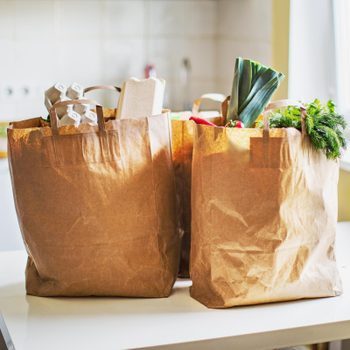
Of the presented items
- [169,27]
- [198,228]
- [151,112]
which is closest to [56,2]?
[169,27]

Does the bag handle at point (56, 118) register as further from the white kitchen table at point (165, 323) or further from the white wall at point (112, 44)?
the white wall at point (112, 44)

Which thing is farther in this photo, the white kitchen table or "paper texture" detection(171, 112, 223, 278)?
"paper texture" detection(171, 112, 223, 278)

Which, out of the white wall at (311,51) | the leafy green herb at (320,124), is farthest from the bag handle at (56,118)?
the white wall at (311,51)

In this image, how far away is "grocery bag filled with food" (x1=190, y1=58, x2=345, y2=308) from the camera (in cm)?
96

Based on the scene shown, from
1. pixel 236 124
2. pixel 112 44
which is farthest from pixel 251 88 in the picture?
pixel 112 44

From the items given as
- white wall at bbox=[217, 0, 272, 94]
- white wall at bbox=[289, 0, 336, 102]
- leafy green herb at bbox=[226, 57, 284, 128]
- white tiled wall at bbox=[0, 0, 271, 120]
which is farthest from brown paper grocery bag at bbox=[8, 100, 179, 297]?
white tiled wall at bbox=[0, 0, 271, 120]

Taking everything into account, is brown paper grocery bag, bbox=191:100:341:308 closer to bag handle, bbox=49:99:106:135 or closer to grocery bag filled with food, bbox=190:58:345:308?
grocery bag filled with food, bbox=190:58:345:308

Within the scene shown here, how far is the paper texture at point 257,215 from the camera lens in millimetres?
955

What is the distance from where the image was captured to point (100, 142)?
0.97 m

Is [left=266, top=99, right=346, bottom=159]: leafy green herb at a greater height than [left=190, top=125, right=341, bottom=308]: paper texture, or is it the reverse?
[left=266, top=99, right=346, bottom=159]: leafy green herb

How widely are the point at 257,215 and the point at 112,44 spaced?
189 cm

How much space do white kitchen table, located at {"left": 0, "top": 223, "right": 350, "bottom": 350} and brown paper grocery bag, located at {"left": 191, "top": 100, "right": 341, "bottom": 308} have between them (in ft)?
0.11

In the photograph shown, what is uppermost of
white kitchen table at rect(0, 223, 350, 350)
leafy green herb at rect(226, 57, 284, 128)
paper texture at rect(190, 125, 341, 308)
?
leafy green herb at rect(226, 57, 284, 128)

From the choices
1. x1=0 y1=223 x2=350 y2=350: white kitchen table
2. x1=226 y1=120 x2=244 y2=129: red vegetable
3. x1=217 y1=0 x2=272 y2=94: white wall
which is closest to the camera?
x1=0 y1=223 x2=350 y2=350: white kitchen table
